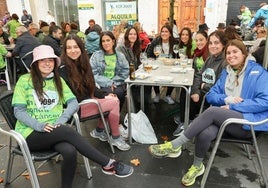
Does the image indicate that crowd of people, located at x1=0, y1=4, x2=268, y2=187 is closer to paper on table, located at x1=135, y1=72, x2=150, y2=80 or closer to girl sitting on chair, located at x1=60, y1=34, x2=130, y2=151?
girl sitting on chair, located at x1=60, y1=34, x2=130, y2=151

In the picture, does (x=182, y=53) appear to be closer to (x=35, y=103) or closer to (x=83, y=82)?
(x=83, y=82)

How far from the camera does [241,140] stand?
1942mm

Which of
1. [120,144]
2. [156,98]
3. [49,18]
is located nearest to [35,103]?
[120,144]

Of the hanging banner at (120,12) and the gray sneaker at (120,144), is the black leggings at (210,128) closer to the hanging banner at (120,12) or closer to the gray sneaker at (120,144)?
the gray sneaker at (120,144)

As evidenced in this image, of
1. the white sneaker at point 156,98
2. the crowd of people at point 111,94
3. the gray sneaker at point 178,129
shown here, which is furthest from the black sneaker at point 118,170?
the white sneaker at point 156,98

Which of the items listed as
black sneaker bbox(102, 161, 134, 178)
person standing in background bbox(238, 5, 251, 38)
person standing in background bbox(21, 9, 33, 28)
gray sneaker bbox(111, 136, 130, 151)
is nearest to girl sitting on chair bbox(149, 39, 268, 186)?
black sneaker bbox(102, 161, 134, 178)

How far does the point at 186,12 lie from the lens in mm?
9422

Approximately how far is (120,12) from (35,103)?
28.6 ft

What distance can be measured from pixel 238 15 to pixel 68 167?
29.0ft

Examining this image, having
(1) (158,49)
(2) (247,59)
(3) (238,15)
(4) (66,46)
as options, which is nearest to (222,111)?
(2) (247,59)

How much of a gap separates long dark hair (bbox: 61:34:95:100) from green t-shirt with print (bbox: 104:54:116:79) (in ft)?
1.70

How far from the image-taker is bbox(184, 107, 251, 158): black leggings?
1.96 metres

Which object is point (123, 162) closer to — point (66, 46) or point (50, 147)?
point (50, 147)

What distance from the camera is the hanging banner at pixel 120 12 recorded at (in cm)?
977
